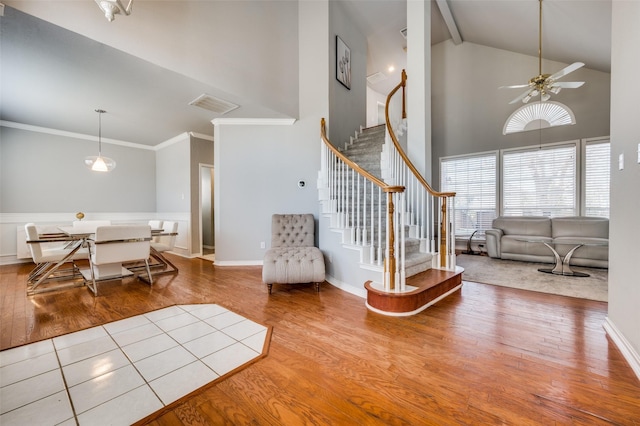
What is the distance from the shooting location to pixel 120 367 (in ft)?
5.48

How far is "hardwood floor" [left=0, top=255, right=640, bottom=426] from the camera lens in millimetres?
1291

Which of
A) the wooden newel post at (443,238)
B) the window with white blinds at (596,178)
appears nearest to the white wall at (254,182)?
the wooden newel post at (443,238)

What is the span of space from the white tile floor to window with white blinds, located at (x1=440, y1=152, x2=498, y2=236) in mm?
5618

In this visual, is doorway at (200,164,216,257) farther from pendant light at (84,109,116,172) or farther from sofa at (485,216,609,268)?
sofa at (485,216,609,268)

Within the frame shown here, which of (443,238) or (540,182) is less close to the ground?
(540,182)

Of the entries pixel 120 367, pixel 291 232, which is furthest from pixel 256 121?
pixel 120 367

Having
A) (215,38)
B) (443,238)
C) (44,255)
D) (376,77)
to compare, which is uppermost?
(376,77)

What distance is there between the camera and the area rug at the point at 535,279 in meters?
3.09

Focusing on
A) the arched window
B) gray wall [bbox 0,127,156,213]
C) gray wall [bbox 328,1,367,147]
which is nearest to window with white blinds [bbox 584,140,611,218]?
the arched window

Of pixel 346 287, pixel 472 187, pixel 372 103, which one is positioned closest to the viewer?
pixel 346 287

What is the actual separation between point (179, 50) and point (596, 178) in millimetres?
7154

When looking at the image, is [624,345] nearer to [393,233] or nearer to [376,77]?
[393,233]

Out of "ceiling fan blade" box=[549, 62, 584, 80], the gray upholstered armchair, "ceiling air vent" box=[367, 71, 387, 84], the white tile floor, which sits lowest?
the white tile floor

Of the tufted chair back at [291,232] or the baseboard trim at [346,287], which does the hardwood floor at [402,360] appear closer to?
the baseboard trim at [346,287]
